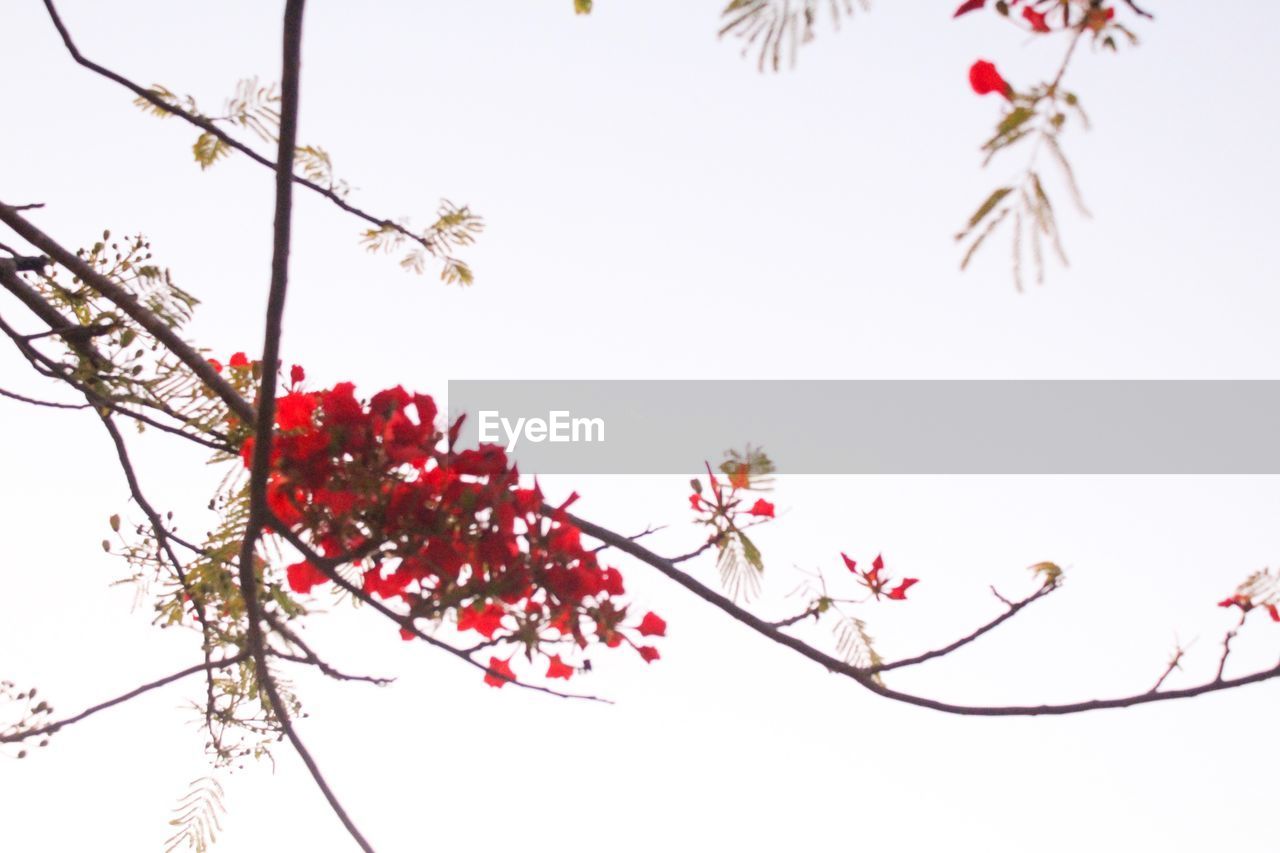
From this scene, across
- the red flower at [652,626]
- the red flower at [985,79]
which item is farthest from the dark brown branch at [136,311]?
the red flower at [985,79]

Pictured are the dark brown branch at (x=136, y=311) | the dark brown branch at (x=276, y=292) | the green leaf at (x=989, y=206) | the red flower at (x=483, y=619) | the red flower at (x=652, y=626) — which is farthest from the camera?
the dark brown branch at (x=136, y=311)

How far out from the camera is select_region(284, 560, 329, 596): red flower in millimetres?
1395

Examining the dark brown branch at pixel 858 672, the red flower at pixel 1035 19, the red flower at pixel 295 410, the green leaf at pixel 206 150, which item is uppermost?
the green leaf at pixel 206 150

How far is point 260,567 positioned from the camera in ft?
6.07

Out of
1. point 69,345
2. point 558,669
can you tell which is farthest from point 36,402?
point 558,669

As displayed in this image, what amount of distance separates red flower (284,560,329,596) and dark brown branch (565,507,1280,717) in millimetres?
A: 342

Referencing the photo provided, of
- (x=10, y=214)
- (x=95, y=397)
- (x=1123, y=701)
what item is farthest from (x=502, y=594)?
(x=10, y=214)

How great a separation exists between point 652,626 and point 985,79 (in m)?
0.82

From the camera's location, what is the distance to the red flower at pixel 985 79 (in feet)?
3.07

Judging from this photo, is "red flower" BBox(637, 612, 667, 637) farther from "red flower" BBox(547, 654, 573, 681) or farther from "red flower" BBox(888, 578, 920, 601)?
"red flower" BBox(888, 578, 920, 601)

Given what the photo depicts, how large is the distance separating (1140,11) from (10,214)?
72.1 inches

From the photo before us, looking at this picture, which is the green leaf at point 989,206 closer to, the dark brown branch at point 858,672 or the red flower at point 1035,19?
the red flower at point 1035,19

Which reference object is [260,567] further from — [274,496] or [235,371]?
[274,496]

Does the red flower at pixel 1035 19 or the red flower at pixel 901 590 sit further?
the red flower at pixel 901 590
